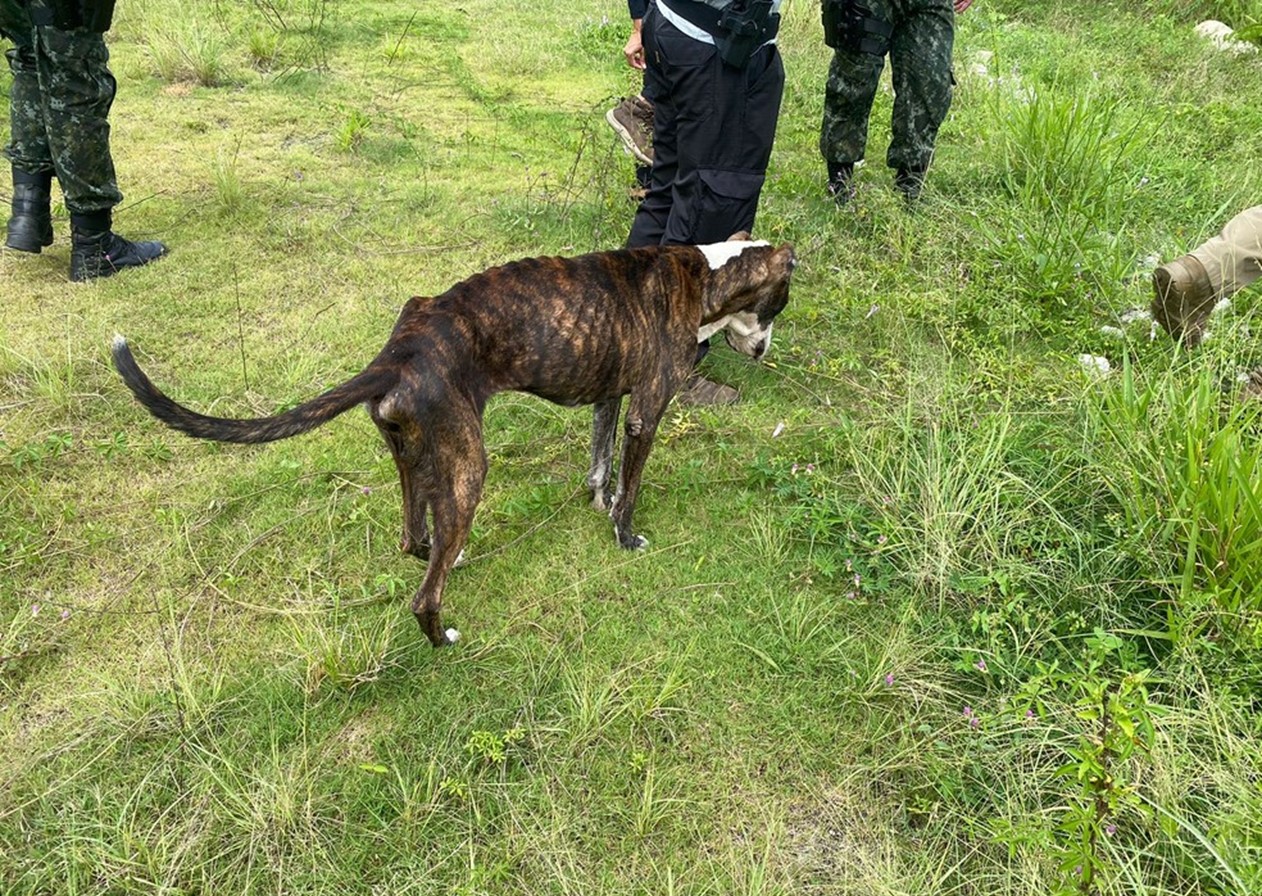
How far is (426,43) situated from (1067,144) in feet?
21.1

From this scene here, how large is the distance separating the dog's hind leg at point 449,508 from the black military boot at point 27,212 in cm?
366

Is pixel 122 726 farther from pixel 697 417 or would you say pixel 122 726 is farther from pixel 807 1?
pixel 807 1

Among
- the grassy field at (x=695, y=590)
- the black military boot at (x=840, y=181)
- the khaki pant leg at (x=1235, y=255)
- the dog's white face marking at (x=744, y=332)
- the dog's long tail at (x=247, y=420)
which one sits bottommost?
Result: the grassy field at (x=695, y=590)

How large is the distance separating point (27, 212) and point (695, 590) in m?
4.36

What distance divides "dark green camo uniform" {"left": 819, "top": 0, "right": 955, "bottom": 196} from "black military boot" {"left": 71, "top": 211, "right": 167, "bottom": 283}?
446cm

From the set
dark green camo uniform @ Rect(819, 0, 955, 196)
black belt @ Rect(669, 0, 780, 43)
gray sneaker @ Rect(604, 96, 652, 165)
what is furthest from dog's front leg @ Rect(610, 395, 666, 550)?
dark green camo uniform @ Rect(819, 0, 955, 196)

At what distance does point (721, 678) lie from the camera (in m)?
2.71

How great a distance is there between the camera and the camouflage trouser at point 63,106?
4148 millimetres

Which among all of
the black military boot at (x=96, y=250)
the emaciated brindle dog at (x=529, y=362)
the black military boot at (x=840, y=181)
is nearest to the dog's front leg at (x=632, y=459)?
the emaciated brindle dog at (x=529, y=362)

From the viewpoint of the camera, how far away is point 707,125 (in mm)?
3500

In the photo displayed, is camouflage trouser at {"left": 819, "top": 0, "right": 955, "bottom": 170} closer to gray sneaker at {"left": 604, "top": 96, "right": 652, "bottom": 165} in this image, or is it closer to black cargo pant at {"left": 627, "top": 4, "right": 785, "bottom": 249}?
gray sneaker at {"left": 604, "top": 96, "right": 652, "bottom": 165}

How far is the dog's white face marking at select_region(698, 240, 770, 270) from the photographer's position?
3.29 m

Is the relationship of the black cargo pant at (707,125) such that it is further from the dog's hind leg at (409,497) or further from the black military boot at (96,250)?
the black military boot at (96,250)

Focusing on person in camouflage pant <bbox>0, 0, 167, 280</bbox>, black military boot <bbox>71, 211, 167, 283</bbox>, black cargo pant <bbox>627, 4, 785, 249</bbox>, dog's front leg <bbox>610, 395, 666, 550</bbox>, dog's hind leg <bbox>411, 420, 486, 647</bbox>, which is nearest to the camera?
dog's hind leg <bbox>411, 420, 486, 647</bbox>
